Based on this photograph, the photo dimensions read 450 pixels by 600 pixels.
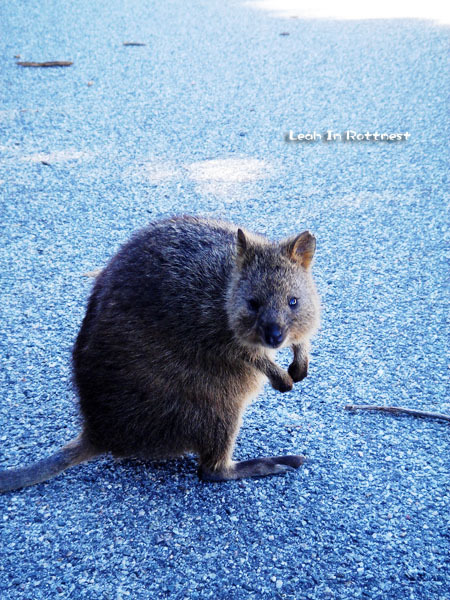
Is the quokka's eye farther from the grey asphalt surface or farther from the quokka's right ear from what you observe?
the grey asphalt surface

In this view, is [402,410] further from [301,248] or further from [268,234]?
[268,234]

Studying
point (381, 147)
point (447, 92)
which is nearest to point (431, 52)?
point (447, 92)

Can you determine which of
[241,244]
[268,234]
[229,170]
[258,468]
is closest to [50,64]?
[229,170]

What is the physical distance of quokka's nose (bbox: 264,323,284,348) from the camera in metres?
2.85

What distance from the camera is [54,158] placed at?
6258 mm

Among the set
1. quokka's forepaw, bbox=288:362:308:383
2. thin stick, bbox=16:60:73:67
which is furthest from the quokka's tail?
thin stick, bbox=16:60:73:67

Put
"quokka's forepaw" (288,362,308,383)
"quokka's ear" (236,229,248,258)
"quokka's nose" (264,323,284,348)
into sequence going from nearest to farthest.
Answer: "quokka's nose" (264,323,284,348)
"quokka's ear" (236,229,248,258)
"quokka's forepaw" (288,362,308,383)

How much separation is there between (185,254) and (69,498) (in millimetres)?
1131

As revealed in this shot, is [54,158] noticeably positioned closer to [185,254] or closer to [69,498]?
[185,254]

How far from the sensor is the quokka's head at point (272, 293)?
9.55 feet

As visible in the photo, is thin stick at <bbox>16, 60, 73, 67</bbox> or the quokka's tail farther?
thin stick at <bbox>16, 60, 73, 67</bbox>

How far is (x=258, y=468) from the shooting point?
3.12 metres

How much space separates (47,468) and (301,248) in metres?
1.42

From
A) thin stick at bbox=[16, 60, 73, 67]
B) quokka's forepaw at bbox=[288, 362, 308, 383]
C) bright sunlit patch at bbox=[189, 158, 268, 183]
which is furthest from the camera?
thin stick at bbox=[16, 60, 73, 67]
